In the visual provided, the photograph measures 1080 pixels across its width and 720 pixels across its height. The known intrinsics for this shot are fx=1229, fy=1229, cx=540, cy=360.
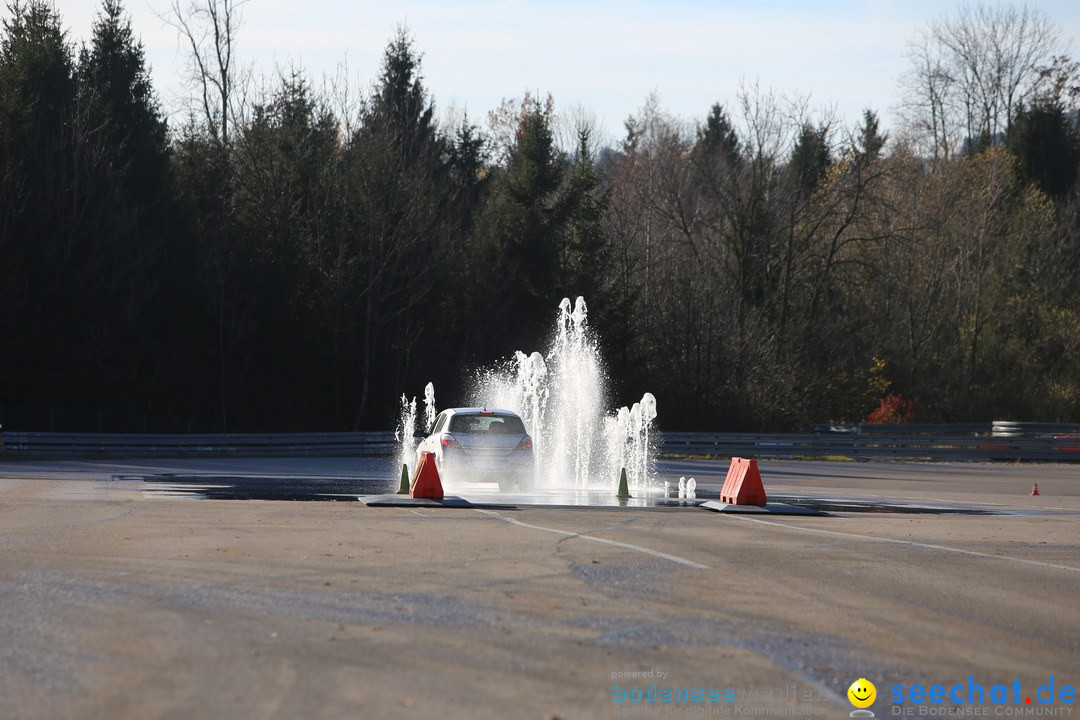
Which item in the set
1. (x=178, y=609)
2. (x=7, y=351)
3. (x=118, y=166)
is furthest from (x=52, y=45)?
(x=178, y=609)

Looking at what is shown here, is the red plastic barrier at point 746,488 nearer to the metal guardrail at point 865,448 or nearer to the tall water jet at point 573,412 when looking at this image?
the tall water jet at point 573,412

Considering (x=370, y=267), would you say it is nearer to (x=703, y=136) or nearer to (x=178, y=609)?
(x=178, y=609)

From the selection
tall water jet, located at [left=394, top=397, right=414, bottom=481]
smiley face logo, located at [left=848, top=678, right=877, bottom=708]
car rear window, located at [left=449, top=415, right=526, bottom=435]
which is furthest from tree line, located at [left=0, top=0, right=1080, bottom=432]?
smiley face logo, located at [left=848, top=678, right=877, bottom=708]

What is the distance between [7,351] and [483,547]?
32.2m

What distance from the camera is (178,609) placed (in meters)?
9.19

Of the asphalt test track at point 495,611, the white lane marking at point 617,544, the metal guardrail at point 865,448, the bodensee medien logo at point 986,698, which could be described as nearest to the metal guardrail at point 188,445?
the metal guardrail at point 865,448

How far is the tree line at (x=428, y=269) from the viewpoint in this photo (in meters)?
42.6

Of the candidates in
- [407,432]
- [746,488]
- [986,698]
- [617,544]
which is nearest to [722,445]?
[407,432]

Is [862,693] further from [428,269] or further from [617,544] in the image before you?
[428,269]

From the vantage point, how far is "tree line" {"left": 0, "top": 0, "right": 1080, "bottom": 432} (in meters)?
42.6

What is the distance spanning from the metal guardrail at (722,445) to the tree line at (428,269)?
376 centimetres

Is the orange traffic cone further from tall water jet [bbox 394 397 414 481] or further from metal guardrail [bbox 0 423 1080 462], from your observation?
metal guardrail [bbox 0 423 1080 462]

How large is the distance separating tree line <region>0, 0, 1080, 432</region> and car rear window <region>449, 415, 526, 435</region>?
21.4m

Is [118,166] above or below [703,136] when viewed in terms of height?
below
